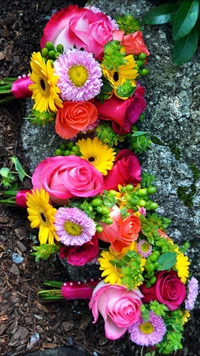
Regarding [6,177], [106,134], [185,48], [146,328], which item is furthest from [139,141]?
[146,328]

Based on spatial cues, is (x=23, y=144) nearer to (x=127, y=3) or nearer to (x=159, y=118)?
(x=159, y=118)

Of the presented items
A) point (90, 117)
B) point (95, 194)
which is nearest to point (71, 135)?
point (90, 117)

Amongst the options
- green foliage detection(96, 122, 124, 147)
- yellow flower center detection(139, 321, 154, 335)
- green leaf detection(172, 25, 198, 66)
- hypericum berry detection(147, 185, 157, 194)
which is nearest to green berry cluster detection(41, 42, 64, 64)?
green foliage detection(96, 122, 124, 147)

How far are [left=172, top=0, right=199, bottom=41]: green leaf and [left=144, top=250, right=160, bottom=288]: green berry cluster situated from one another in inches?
24.5

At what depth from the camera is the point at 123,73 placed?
4.94ft

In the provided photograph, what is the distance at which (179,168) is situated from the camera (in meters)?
1.63

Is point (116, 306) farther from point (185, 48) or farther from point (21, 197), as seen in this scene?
point (185, 48)

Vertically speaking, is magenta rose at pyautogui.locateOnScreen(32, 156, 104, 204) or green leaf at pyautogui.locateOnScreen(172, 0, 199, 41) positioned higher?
green leaf at pyautogui.locateOnScreen(172, 0, 199, 41)

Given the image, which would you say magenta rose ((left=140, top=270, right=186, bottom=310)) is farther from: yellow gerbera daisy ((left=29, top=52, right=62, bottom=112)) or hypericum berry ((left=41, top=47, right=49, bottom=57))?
hypericum berry ((left=41, top=47, right=49, bottom=57))

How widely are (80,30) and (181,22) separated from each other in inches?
11.5

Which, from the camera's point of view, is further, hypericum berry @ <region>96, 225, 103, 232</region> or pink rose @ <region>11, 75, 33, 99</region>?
pink rose @ <region>11, 75, 33, 99</region>

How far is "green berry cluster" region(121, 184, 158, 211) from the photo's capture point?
1.45 m

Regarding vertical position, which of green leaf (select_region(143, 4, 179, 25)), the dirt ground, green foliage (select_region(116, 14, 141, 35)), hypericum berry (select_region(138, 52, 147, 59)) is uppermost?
green leaf (select_region(143, 4, 179, 25))

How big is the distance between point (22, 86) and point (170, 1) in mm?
523
